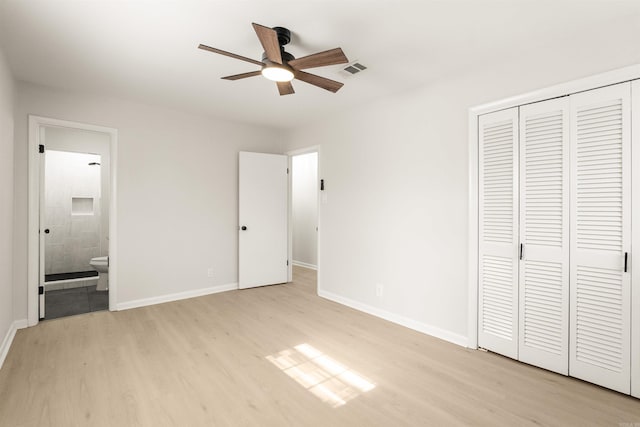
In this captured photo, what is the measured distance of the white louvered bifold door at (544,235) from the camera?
2346 mm

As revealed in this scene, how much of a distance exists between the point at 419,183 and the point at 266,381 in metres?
2.30

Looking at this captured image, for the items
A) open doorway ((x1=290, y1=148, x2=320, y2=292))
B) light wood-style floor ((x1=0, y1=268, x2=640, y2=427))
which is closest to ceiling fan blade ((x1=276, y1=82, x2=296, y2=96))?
light wood-style floor ((x1=0, y1=268, x2=640, y2=427))

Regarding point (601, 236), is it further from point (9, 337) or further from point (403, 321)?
point (9, 337)

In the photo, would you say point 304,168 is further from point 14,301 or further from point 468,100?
point 14,301

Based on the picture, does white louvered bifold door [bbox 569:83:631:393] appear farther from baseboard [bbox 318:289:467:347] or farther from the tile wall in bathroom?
the tile wall in bathroom

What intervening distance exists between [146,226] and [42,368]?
6.16ft

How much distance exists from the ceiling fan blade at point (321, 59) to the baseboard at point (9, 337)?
324cm

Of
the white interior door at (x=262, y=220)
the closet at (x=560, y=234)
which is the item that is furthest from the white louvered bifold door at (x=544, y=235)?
the white interior door at (x=262, y=220)

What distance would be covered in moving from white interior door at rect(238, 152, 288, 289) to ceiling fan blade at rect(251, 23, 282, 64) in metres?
2.75

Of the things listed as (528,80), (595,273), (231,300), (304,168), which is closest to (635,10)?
(528,80)

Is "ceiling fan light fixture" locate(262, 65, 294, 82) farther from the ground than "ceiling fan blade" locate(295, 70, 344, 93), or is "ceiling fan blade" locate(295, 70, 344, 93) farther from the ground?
"ceiling fan blade" locate(295, 70, 344, 93)

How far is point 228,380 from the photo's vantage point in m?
2.28

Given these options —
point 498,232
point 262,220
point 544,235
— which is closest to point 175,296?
point 262,220

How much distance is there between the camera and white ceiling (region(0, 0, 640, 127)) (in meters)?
2.00
